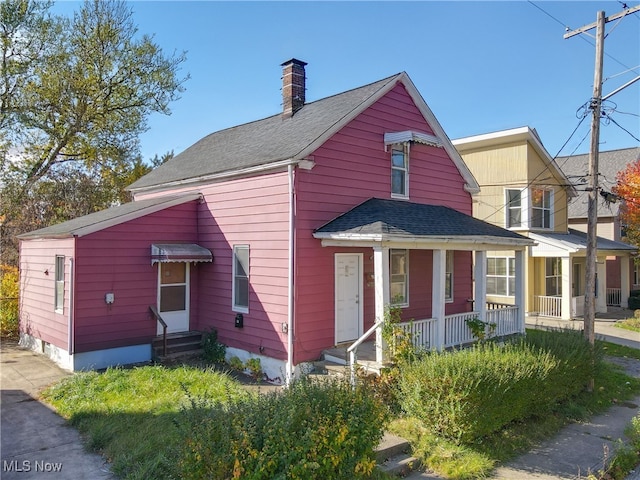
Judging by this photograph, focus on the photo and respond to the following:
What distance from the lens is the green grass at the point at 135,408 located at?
5797 mm

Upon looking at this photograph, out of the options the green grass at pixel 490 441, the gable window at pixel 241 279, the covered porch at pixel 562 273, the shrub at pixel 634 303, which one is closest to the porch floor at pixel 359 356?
the green grass at pixel 490 441

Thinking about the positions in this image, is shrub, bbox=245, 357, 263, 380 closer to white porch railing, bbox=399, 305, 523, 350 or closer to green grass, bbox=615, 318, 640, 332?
white porch railing, bbox=399, 305, 523, 350

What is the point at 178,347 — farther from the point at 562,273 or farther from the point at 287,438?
the point at 562,273

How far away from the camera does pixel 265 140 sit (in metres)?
12.5

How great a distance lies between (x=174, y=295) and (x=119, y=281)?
1598mm

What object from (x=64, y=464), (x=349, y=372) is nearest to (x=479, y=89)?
(x=349, y=372)

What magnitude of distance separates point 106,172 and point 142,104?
3.96 meters

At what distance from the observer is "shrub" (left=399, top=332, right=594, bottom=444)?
6699 millimetres

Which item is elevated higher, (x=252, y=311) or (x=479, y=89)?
(x=479, y=89)

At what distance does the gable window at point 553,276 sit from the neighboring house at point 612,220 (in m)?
5.42

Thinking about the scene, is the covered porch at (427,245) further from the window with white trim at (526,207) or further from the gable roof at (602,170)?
the gable roof at (602,170)

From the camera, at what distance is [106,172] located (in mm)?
23000

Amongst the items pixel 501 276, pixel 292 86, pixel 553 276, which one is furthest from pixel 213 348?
pixel 553 276

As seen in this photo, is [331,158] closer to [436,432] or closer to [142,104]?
[436,432]
